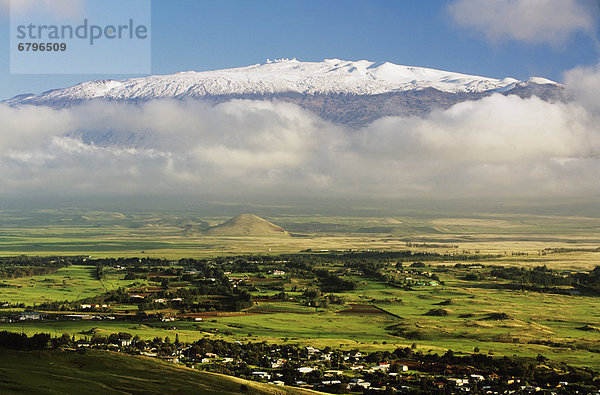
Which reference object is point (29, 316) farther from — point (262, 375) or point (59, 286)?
point (262, 375)

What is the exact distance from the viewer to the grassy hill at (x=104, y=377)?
43.7 m

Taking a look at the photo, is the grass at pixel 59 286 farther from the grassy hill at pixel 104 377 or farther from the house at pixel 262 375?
the house at pixel 262 375

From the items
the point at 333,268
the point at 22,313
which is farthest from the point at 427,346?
the point at 333,268

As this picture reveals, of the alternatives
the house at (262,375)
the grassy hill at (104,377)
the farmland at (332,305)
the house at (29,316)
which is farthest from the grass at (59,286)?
the house at (262,375)

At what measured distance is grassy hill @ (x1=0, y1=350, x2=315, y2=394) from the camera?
43688 mm

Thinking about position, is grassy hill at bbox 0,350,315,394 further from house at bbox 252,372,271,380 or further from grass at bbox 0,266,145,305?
grass at bbox 0,266,145,305

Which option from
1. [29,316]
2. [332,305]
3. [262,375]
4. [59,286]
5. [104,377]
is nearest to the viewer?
[104,377]

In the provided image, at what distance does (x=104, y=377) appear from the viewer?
47938mm

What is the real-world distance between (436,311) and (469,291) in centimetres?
2863

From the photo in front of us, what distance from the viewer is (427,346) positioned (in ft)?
242

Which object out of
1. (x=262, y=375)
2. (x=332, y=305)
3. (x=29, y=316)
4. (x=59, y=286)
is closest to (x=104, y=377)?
(x=262, y=375)

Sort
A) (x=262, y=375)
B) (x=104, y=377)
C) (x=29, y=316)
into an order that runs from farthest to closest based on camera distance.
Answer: (x=29, y=316) < (x=262, y=375) < (x=104, y=377)

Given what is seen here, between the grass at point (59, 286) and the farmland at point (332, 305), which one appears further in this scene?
the grass at point (59, 286)

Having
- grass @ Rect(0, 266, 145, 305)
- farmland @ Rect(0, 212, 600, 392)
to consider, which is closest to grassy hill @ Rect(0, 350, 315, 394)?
farmland @ Rect(0, 212, 600, 392)
